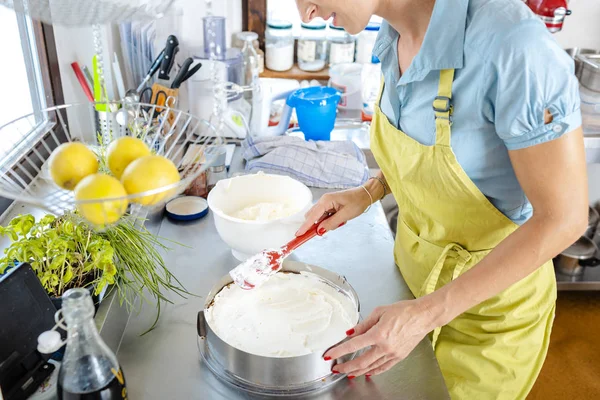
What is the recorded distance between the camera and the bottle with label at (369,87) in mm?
2232

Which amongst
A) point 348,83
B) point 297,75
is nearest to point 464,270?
Answer: point 348,83

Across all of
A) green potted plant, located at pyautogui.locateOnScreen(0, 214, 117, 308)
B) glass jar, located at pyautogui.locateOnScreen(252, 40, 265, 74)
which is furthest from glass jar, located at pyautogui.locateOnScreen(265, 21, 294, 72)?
green potted plant, located at pyautogui.locateOnScreen(0, 214, 117, 308)

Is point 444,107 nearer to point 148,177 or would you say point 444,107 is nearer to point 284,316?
point 284,316

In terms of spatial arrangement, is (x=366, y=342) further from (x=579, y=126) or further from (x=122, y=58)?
(x=122, y=58)

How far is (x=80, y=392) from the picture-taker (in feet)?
2.52

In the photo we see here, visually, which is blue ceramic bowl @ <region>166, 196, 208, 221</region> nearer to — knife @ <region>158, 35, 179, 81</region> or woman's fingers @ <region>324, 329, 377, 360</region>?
knife @ <region>158, 35, 179, 81</region>

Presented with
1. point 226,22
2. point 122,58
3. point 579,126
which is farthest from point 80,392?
point 226,22

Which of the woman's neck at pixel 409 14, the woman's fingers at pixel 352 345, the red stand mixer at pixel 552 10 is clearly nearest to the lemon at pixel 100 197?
the woman's fingers at pixel 352 345

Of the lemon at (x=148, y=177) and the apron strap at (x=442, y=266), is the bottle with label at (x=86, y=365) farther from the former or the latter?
the apron strap at (x=442, y=266)

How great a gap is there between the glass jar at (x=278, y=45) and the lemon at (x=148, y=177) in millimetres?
1849

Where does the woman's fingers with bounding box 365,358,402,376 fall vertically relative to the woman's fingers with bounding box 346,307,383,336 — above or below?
below

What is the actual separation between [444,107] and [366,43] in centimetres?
151

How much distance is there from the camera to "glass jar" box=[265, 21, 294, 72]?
7.86 feet

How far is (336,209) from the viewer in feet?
4.32
